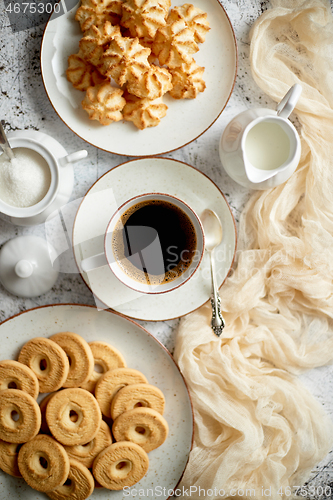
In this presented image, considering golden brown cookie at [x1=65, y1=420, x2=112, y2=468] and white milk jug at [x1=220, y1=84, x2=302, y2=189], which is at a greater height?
white milk jug at [x1=220, y1=84, x2=302, y2=189]

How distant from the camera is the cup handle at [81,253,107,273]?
92 centimetres

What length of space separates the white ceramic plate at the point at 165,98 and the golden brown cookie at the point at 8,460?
80 centimetres

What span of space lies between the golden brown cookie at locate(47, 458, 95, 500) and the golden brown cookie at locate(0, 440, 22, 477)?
0.10m

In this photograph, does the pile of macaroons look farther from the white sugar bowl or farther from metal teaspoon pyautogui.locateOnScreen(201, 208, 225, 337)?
metal teaspoon pyautogui.locateOnScreen(201, 208, 225, 337)

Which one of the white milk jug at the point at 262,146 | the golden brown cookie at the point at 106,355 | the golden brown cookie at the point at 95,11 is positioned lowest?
the golden brown cookie at the point at 106,355

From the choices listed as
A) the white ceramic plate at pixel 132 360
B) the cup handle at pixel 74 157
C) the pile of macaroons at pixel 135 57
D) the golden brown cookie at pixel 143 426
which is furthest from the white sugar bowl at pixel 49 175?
the golden brown cookie at pixel 143 426

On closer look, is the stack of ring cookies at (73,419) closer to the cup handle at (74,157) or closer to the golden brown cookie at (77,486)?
the golden brown cookie at (77,486)

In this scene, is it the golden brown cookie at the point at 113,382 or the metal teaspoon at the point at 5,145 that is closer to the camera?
the metal teaspoon at the point at 5,145

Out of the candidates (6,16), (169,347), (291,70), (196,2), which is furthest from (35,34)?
(169,347)

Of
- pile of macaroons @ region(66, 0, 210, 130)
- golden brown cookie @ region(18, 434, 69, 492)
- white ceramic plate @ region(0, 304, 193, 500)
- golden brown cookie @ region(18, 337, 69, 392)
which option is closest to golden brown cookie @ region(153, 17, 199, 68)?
pile of macaroons @ region(66, 0, 210, 130)

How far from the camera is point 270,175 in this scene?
0.89 meters

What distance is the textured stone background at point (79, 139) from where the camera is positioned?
1000 mm

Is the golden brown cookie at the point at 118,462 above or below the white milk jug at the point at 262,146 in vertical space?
below

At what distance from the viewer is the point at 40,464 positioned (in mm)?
958
